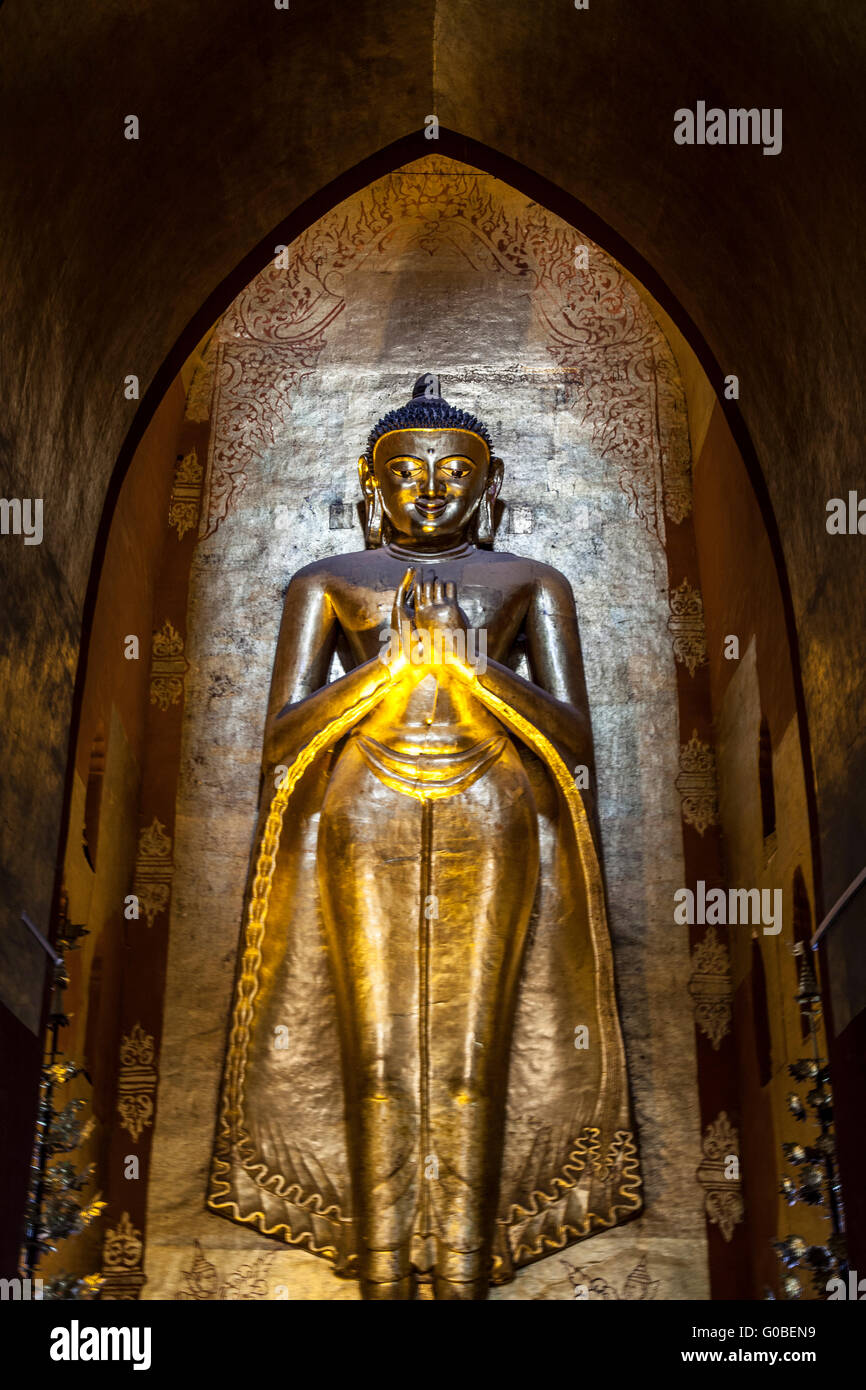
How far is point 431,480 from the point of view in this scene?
581 cm

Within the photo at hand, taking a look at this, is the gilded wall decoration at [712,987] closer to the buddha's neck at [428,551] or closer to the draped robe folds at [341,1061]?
the draped robe folds at [341,1061]

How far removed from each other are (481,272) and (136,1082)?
3.54 metres

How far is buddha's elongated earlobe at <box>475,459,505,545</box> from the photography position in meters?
6.01

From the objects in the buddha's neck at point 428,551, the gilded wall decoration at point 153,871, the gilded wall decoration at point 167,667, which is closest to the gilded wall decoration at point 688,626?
the buddha's neck at point 428,551

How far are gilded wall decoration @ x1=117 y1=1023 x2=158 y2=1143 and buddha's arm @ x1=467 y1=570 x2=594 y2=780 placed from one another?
1.66 meters

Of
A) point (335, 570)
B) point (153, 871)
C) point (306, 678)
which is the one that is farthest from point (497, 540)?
point (153, 871)

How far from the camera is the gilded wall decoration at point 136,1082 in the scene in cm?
537

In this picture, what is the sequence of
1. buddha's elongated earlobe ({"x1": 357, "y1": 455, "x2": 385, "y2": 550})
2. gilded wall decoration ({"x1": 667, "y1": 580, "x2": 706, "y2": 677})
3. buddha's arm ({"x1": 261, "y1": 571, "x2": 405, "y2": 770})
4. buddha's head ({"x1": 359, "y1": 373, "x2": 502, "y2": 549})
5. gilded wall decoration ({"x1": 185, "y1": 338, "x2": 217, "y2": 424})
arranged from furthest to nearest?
gilded wall decoration ({"x1": 185, "y1": 338, "x2": 217, "y2": 424})
gilded wall decoration ({"x1": 667, "y1": 580, "x2": 706, "y2": 677})
buddha's elongated earlobe ({"x1": 357, "y1": 455, "x2": 385, "y2": 550})
buddha's head ({"x1": 359, "y1": 373, "x2": 502, "y2": 549})
buddha's arm ({"x1": 261, "y1": 571, "x2": 405, "y2": 770})

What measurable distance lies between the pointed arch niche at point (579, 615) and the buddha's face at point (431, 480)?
19.7 inches

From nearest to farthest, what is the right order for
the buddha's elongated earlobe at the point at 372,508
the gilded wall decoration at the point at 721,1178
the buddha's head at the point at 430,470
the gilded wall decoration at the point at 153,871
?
the gilded wall decoration at the point at 721,1178, the gilded wall decoration at the point at 153,871, the buddha's head at the point at 430,470, the buddha's elongated earlobe at the point at 372,508

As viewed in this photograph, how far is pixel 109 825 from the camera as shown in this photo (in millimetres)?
5551

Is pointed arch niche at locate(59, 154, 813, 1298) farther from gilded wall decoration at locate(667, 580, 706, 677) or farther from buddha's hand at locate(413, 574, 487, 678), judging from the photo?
buddha's hand at locate(413, 574, 487, 678)

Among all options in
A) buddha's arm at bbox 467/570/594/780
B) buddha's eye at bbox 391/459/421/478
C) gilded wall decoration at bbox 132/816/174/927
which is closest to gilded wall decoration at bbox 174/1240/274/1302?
gilded wall decoration at bbox 132/816/174/927

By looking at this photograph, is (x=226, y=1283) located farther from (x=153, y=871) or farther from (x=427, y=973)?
(x=153, y=871)
